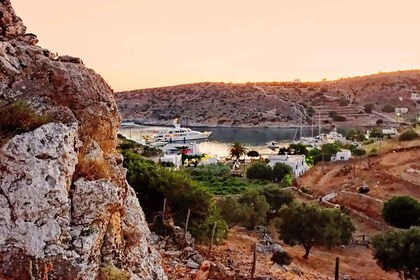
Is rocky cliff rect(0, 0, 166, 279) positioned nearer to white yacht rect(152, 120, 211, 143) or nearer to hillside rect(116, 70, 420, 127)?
white yacht rect(152, 120, 211, 143)

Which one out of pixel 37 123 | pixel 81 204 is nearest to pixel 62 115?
pixel 37 123

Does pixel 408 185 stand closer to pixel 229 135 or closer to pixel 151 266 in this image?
pixel 151 266

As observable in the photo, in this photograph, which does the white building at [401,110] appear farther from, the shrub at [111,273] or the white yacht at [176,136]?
the shrub at [111,273]

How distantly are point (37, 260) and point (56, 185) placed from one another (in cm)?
72

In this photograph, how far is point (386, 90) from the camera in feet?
476

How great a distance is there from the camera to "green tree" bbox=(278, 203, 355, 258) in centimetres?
2447

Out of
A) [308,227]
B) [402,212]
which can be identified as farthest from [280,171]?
[308,227]

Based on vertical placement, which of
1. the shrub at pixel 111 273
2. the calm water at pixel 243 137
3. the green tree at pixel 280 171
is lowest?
the calm water at pixel 243 137

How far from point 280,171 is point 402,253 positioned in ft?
98.8

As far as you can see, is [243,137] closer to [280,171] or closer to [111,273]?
[280,171]

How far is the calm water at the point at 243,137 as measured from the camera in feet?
286

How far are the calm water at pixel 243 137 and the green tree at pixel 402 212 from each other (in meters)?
48.7

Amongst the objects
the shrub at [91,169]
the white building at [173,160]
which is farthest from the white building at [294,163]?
the shrub at [91,169]

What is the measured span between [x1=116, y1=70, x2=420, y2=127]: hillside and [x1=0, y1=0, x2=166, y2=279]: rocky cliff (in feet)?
390
